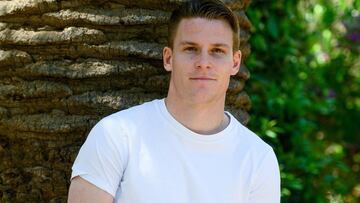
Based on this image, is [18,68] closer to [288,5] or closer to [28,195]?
[28,195]

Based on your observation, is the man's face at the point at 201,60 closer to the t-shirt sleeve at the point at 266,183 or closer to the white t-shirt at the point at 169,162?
the white t-shirt at the point at 169,162

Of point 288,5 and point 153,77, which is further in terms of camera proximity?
point 288,5

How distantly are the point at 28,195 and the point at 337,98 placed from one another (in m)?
3.73

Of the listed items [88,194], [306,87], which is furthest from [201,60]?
[306,87]

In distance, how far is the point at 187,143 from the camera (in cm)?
314

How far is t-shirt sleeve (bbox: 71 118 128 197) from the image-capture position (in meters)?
2.97

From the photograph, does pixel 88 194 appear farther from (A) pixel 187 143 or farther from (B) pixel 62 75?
(B) pixel 62 75

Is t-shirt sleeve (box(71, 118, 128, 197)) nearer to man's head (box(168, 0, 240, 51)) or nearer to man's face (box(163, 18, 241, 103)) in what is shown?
man's face (box(163, 18, 241, 103))

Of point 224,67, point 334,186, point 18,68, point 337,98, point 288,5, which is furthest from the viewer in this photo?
point 337,98

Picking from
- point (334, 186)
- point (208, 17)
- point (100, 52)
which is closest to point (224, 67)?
point (208, 17)

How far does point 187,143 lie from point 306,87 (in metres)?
3.16

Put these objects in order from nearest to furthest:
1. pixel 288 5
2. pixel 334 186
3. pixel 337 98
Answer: pixel 288 5 < pixel 334 186 < pixel 337 98

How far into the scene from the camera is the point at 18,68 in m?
3.40

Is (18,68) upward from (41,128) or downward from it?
upward
